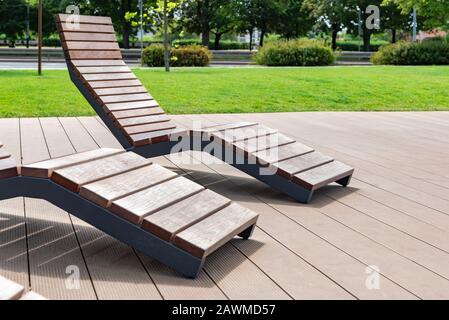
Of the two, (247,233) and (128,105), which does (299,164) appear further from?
(128,105)

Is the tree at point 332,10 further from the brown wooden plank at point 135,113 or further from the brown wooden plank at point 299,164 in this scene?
the brown wooden plank at point 299,164

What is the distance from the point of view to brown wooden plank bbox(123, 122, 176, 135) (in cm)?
635

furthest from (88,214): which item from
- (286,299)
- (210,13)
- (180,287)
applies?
(210,13)

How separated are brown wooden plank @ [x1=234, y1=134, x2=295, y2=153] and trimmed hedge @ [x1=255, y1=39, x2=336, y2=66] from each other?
73.4ft

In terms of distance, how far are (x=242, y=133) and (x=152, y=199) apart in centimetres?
215

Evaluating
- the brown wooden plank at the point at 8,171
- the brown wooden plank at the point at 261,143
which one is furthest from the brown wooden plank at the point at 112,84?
the brown wooden plank at the point at 8,171

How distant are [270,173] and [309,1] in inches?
1904

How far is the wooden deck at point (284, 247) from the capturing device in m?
3.46

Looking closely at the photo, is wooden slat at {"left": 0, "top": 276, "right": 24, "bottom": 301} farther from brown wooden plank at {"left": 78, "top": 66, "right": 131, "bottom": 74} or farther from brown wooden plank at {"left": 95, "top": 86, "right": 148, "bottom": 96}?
brown wooden plank at {"left": 78, "top": 66, "right": 131, "bottom": 74}

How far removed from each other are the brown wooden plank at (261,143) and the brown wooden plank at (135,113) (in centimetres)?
139

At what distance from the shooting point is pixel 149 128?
6531 mm

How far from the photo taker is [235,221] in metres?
4.12

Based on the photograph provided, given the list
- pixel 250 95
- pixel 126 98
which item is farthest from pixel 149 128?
pixel 250 95

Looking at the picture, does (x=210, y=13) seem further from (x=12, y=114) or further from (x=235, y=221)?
(x=235, y=221)
